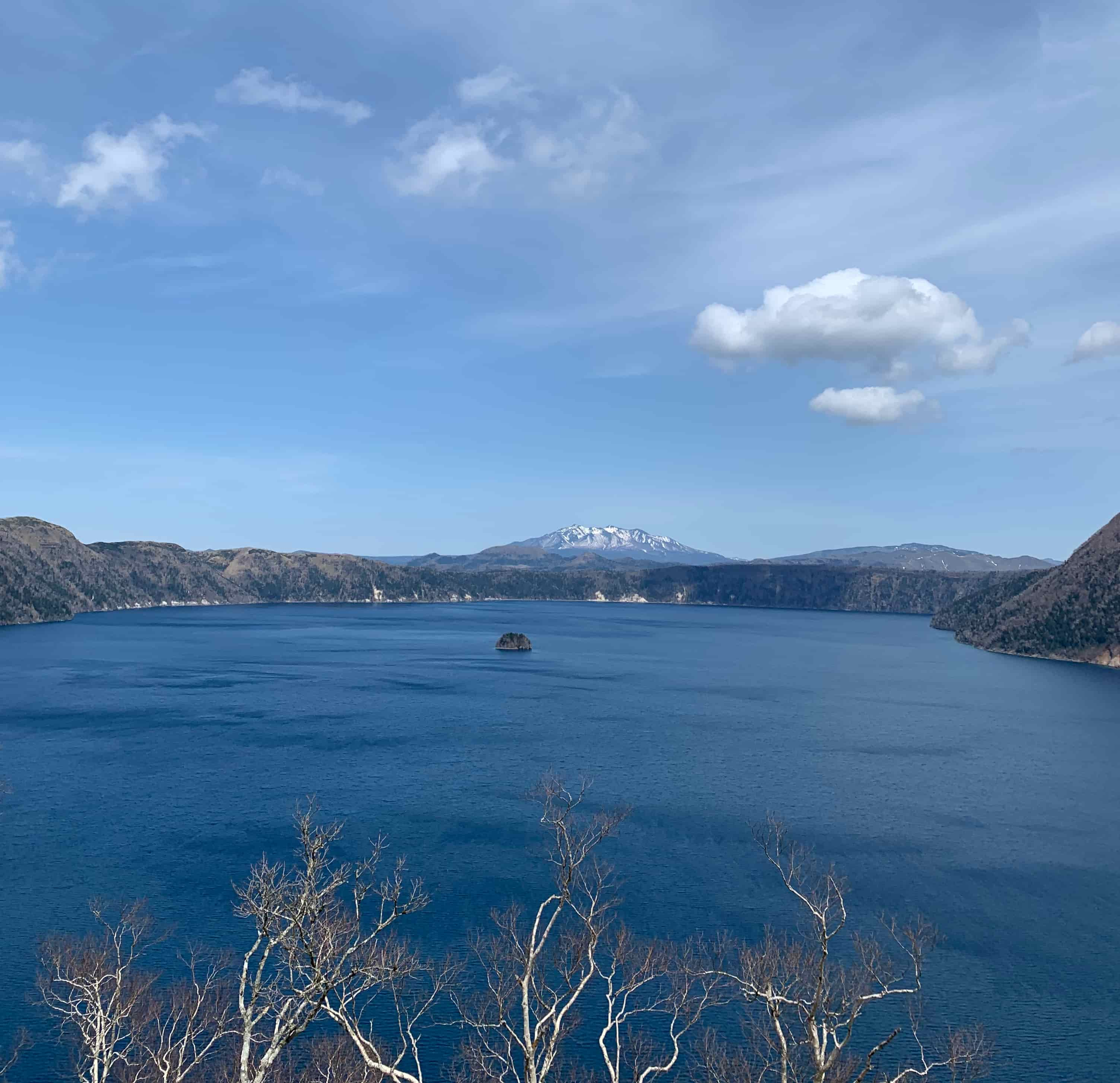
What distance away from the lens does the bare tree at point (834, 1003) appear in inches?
1378

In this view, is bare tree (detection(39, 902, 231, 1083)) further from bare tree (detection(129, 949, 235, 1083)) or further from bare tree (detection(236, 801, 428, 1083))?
bare tree (detection(236, 801, 428, 1083))

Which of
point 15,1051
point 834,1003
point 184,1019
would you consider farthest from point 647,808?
point 15,1051

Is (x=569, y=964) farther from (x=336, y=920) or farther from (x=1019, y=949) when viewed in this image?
(x=1019, y=949)

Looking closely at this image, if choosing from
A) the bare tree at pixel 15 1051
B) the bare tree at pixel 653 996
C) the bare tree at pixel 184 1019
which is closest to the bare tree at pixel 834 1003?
the bare tree at pixel 653 996

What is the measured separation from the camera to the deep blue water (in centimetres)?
6394

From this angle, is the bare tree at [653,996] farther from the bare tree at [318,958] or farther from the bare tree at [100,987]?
the bare tree at [100,987]

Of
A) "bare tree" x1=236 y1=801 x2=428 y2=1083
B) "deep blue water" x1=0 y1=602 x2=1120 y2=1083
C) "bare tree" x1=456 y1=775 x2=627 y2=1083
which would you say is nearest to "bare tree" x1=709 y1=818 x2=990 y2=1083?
"deep blue water" x1=0 y1=602 x2=1120 y2=1083

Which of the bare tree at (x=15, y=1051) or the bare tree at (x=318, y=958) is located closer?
the bare tree at (x=318, y=958)

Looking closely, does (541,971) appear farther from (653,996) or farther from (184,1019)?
(184,1019)

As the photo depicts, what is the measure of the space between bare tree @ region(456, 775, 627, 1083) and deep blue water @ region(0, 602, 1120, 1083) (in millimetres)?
4078

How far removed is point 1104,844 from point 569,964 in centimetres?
6614

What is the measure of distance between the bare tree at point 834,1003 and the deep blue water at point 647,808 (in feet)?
9.09

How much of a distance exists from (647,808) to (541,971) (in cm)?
4364

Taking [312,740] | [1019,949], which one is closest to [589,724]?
[312,740]
